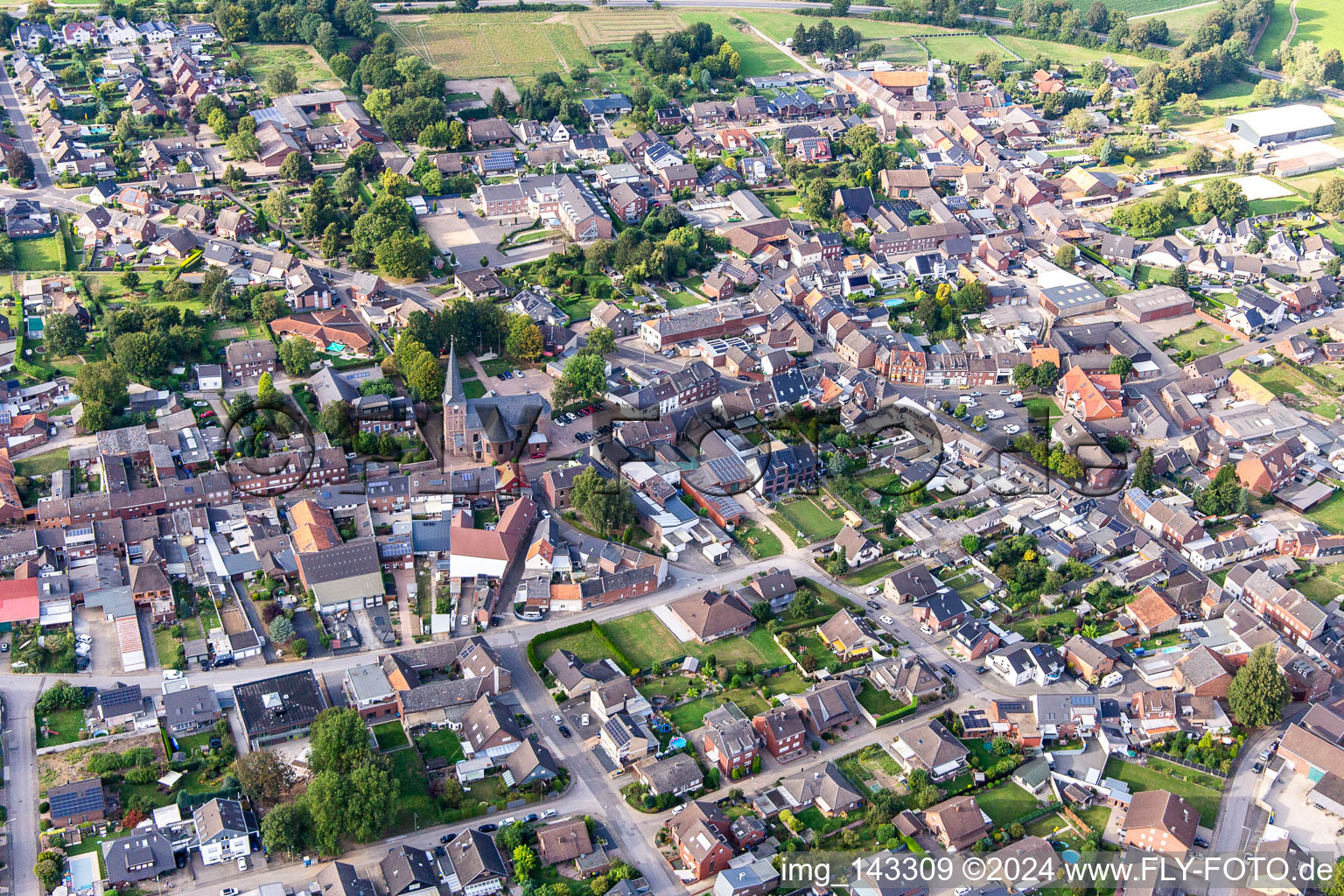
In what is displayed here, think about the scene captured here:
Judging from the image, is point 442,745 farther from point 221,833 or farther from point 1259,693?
point 1259,693

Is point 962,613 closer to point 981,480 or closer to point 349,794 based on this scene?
point 981,480

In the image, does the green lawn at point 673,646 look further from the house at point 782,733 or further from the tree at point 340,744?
the tree at point 340,744

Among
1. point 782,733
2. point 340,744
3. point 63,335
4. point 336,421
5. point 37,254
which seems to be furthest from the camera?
point 37,254

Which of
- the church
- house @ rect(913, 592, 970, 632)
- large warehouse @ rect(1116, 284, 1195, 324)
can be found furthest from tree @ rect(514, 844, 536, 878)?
large warehouse @ rect(1116, 284, 1195, 324)

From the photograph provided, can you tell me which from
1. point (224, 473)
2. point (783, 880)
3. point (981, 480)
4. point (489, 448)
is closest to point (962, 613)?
point (981, 480)

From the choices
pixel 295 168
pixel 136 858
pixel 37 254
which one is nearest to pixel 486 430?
pixel 136 858
